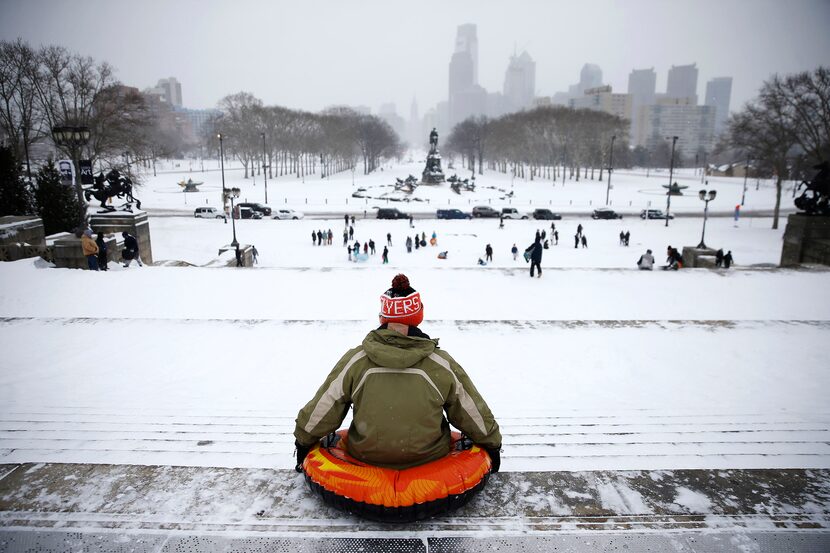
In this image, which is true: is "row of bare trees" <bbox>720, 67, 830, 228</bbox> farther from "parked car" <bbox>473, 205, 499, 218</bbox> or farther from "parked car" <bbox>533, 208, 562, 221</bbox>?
"parked car" <bbox>473, 205, 499, 218</bbox>

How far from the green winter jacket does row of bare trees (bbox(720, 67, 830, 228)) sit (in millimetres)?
40795

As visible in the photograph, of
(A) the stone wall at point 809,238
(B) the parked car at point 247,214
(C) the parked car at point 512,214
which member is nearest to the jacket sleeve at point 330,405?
(A) the stone wall at point 809,238

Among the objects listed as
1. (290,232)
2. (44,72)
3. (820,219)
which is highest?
(44,72)

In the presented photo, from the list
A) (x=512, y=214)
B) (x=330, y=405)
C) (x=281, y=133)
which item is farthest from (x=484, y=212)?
(x=281, y=133)

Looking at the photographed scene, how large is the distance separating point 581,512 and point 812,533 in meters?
1.49

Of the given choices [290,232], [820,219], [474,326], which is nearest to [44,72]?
[290,232]

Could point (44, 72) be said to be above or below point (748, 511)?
above

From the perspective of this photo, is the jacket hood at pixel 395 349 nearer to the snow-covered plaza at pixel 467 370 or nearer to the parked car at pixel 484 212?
the snow-covered plaza at pixel 467 370

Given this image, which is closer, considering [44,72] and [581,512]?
[581,512]

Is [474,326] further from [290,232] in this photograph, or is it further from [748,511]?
[290,232]

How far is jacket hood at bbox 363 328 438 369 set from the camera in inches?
118

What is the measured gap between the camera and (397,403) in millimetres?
3025

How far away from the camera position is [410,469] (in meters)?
3.13

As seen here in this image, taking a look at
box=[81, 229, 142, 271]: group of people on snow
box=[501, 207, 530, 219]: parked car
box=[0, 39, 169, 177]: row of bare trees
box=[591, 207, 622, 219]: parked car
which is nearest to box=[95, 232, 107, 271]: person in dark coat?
box=[81, 229, 142, 271]: group of people on snow
